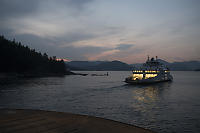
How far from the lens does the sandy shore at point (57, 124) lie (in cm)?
838

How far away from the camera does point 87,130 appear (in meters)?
8.47

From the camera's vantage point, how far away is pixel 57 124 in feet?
30.5

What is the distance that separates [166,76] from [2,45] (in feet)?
332

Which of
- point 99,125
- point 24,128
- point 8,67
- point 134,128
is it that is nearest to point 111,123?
point 99,125

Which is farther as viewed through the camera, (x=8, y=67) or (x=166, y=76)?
(x=8, y=67)

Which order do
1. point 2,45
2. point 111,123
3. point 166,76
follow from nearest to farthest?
point 111,123, point 166,76, point 2,45

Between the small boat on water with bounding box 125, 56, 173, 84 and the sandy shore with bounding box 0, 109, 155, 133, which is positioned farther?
the small boat on water with bounding box 125, 56, 173, 84

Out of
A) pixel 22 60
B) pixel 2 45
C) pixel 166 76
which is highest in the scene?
pixel 2 45

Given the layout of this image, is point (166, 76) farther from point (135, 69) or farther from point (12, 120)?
point (12, 120)

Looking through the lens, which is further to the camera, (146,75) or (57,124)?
(146,75)

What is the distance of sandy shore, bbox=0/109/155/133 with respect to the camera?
8.38m

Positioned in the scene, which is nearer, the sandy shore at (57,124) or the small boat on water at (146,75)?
the sandy shore at (57,124)

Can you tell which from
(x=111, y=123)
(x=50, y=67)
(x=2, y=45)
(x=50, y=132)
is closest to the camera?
(x=50, y=132)

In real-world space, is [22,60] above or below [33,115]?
above
